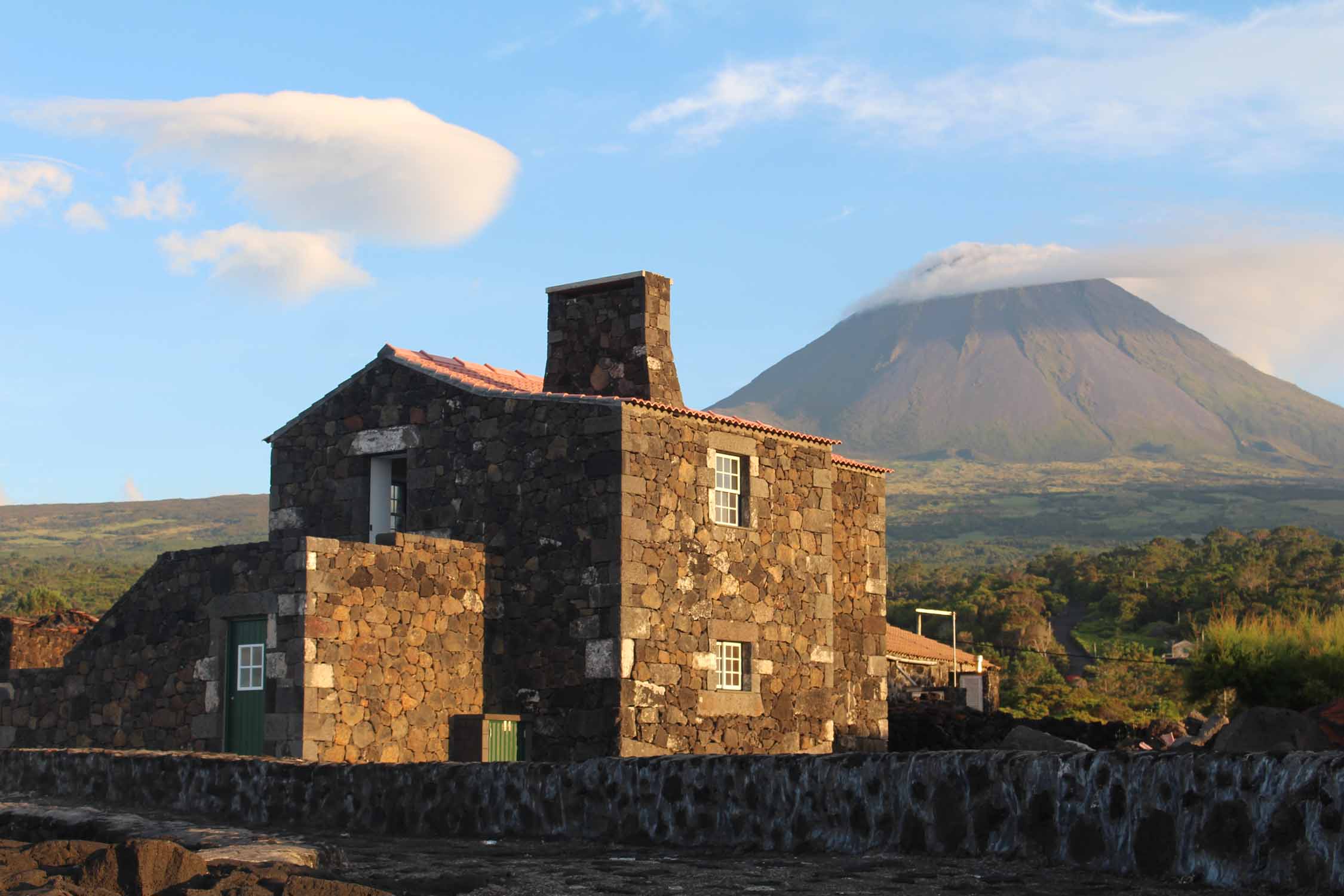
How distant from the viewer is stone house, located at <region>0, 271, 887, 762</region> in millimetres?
20047

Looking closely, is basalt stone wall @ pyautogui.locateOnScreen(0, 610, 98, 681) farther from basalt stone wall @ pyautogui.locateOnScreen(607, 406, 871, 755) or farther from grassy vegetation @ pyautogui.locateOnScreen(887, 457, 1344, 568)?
grassy vegetation @ pyautogui.locateOnScreen(887, 457, 1344, 568)

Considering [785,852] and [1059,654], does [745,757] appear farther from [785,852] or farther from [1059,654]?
[1059,654]

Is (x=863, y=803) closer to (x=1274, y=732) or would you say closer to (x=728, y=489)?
(x=1274, y=732)

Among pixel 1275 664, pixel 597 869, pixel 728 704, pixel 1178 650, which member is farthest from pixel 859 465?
pixel 1178 650

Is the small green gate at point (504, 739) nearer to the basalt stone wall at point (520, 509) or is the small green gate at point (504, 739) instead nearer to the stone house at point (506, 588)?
the stone house at point (506, 588)

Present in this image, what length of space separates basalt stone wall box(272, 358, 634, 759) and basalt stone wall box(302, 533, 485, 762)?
42cm

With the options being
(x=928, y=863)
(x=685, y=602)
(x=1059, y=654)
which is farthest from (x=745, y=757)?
(x=1059, y=654)

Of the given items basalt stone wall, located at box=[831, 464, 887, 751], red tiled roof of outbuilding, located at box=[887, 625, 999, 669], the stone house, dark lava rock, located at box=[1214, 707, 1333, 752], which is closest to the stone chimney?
the stone house

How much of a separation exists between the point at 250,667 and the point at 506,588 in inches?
136

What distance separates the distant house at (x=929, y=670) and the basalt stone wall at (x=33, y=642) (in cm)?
1691

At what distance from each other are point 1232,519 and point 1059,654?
340ft

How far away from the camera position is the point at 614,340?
23.8m

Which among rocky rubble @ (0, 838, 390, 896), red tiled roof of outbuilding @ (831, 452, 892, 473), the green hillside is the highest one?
the green hillside

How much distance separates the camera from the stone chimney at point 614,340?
925 inches
